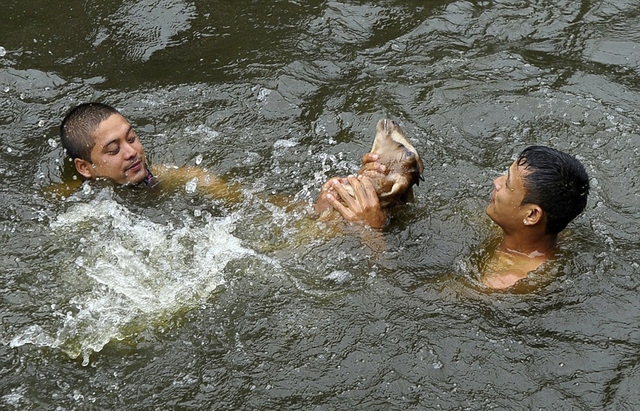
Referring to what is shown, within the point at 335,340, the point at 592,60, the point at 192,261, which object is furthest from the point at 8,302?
the point at 592,60

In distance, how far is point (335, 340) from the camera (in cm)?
488

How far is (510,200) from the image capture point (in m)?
5.05

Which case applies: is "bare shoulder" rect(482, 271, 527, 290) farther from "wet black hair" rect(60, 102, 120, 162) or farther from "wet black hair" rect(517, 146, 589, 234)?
"wet black hair" rect(60, 102, 120, 162)

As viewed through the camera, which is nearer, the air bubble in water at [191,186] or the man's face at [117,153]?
the man's face at [117,153]

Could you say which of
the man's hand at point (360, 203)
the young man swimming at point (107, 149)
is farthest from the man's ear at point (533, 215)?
the young man swimming at point (107, 149)

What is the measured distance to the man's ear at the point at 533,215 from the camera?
4.99 metres

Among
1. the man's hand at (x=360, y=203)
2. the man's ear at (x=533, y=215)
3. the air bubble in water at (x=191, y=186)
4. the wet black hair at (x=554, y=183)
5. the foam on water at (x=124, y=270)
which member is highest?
the wet black hair at (x=554, y=183)

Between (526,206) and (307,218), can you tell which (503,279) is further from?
(307,218)

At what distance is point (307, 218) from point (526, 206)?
1.60 meters

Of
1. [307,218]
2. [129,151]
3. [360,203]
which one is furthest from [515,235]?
[129,151]

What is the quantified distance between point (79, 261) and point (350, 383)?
2139 millimetres

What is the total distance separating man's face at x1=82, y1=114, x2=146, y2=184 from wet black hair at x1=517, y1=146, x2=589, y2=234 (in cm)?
294

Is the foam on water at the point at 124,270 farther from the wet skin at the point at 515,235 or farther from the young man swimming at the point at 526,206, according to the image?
the wet skin at the point at 515,235

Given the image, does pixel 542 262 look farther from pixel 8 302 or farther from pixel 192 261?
pixel 8 302
